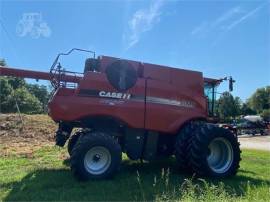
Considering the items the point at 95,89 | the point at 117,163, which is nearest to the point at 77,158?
the point at 117,163

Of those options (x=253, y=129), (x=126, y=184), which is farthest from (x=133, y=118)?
(x=253, y=129)

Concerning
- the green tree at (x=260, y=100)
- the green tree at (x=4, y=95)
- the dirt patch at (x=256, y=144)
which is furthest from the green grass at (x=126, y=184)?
the green tree at (x=260, y=100)

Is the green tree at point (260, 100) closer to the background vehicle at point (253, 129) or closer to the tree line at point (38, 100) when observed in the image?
the tree line at point (38, 100)

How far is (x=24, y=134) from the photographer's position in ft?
55.7

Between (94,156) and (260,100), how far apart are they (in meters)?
98.1

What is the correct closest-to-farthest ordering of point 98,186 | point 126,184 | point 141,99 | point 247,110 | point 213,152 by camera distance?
point 98,186, point 126,184, point 141,99, point 213,152, point 247,110

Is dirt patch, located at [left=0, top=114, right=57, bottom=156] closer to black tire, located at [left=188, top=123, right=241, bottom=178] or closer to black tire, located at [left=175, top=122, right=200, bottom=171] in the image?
black tire, located at [left=175, top=122, right=200, bottom=171]

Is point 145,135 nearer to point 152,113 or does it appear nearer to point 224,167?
point 152,113

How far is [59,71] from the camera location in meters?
9.74

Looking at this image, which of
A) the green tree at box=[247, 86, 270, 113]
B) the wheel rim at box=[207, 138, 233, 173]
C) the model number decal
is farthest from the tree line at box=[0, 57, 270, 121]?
the model number decal

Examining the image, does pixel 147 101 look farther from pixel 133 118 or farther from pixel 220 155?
pixel 220 155

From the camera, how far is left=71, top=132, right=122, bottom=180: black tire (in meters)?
8.55

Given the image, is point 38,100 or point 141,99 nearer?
point 141,99

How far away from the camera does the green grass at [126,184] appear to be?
23.6 feet
